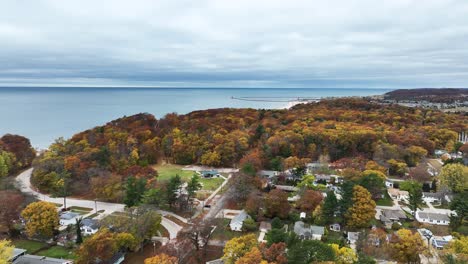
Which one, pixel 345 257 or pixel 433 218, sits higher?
pixel 345 257

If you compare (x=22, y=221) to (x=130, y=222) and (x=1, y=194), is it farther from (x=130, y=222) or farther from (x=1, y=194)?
(x=130, y=222)

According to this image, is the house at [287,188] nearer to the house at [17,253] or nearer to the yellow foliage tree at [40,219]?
the yellow foliage tree at [40,219]

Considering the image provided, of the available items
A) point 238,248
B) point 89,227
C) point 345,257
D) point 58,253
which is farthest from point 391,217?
point 58,253

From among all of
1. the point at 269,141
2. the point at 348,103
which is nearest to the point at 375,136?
the point at 269,141

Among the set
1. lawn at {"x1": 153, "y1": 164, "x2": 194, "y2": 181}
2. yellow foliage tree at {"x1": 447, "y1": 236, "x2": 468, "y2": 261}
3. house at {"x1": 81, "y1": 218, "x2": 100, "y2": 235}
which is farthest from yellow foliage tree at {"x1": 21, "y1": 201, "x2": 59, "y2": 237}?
yellow foliage tree at {"x1": 447, "y1": 236, "x2": 468, "y2": 261}

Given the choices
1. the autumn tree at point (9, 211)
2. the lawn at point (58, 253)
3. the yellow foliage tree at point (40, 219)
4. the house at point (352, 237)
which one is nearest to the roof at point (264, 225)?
the house at point (352, 237)

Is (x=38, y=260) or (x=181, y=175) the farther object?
(x=181, y=175)

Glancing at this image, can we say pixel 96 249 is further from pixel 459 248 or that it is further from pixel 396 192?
pixel 396 192
